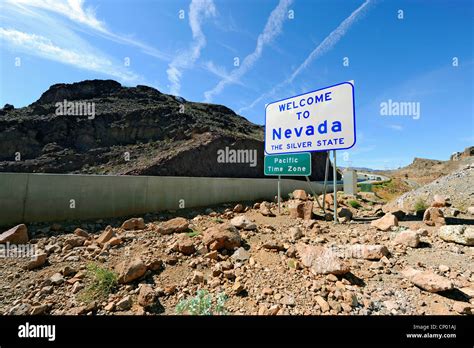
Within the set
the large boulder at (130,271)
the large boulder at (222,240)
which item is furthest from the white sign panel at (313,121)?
the large boulder at (130,271)

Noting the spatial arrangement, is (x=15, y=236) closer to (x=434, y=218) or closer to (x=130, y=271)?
(x=130, y=271)

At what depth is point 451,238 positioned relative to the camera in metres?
4.09

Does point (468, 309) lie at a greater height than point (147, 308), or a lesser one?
greater

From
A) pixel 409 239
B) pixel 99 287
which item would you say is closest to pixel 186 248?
pixel 99 287

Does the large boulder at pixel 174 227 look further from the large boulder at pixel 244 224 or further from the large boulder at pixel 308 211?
the large boulder at pixel 308 211

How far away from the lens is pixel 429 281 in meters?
2.84

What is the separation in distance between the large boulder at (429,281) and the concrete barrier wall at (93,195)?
7106 mm

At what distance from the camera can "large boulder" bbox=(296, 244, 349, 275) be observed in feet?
10.7

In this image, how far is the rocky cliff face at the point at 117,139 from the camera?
1136 inches

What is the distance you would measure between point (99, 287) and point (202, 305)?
1.79 m

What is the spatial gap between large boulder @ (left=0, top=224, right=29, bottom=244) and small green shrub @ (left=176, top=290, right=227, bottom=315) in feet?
14.6
